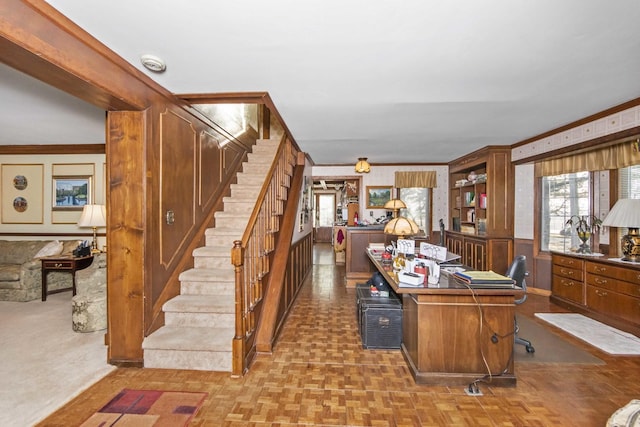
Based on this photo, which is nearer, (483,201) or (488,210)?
(488,210)

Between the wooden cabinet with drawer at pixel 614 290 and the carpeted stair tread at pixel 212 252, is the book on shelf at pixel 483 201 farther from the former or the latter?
the carpeted stair tread at pixel 212 252

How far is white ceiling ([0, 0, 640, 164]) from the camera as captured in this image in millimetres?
1679

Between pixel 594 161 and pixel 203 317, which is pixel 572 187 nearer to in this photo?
pixel 594 161

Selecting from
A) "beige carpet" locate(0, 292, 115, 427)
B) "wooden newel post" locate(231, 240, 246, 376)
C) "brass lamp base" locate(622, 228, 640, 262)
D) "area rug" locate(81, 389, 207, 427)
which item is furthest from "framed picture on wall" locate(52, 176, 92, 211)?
"brass lamp base" locate(622, 228, 640, 262)

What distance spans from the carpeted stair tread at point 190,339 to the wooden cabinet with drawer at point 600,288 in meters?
4.37

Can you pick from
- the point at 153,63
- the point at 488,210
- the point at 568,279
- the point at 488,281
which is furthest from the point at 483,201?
the point at 153,63

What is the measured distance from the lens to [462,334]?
7.55 ft

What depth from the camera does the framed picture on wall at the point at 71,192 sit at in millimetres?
5273

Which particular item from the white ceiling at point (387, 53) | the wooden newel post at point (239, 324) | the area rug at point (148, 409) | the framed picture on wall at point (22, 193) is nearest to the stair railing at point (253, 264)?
the wooden newel post at point (239, 324)

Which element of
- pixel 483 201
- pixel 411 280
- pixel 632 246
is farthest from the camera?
pixel 483 201

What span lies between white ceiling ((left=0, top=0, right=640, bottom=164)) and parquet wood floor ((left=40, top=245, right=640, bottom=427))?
2548 millimetres

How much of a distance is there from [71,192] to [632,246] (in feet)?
27.9

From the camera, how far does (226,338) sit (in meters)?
2.59

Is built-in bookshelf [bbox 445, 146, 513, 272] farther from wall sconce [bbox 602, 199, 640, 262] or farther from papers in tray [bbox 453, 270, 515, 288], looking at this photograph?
papers in tray [bbox 453, 270, 515, 288]
